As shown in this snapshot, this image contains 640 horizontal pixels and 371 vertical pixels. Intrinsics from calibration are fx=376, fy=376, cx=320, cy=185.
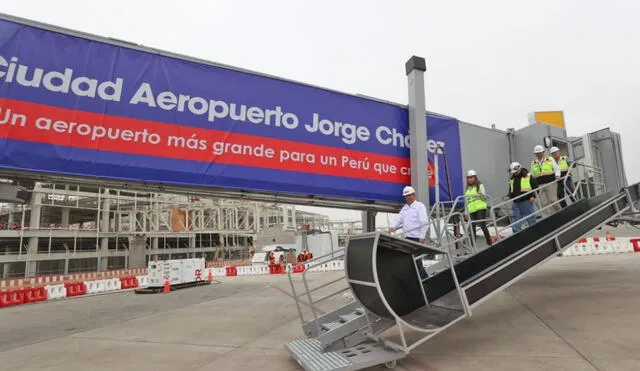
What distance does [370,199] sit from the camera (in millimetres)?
8078

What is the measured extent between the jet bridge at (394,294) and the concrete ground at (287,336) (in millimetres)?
414

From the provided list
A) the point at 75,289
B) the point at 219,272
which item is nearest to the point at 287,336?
the point at 75,289

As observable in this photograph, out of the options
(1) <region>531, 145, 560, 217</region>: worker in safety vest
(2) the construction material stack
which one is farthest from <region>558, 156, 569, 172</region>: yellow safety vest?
(2) the construction material stack

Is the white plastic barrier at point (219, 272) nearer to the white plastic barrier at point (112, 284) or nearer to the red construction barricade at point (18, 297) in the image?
the white plastic barrier at point (112, 284)

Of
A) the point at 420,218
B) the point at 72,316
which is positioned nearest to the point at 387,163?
the point at 420,218

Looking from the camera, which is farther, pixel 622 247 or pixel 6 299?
pixel 622 247

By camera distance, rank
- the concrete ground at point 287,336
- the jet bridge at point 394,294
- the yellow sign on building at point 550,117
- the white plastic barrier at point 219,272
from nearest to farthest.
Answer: the jet bridge at point 394,294 → the concrete ground at point 287,336 → the yellow sign on building at point 550,117 → the white plastic barrier at point 219,272

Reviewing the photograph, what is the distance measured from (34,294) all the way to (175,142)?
36.3 feet

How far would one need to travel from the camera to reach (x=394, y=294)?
4316mm

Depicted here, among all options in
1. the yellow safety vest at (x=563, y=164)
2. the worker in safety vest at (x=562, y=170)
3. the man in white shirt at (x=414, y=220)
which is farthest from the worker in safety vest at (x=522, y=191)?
the man in white shirt at (x=414, y=220)

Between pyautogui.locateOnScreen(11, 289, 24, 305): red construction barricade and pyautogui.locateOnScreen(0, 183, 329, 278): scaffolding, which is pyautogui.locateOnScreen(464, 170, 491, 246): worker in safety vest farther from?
pyautogui.locateOnScreen(0, 183, 329, 278): scaffolding

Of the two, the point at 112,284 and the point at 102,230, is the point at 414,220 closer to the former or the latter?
the point at 112,284

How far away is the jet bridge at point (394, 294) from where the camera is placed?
387cm

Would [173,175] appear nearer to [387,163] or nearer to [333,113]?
[333,113]
